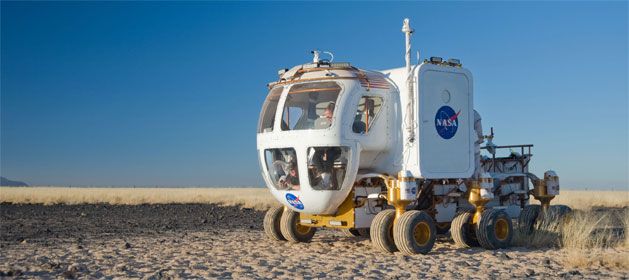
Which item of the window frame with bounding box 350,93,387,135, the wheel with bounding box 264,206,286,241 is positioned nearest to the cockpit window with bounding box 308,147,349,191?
the window frame with bounding box 350,93,387,135

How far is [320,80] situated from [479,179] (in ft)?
12.5

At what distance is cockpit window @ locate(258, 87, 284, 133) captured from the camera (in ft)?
43.4

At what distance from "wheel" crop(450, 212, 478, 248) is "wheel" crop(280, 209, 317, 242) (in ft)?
10.6

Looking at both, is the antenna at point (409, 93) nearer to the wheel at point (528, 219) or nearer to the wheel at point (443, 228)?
the wheel at point (443, 228)

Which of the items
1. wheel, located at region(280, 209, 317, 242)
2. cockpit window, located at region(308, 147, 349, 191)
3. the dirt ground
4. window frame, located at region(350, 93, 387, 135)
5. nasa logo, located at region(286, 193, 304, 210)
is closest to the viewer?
the dirt ground

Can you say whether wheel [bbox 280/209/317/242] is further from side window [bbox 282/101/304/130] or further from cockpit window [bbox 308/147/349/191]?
side window [bbox 282/101/304/130]

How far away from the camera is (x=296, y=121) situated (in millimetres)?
13156

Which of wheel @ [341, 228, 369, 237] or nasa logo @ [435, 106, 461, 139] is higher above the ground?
nasa logo @ [435, 106, 461, 139]

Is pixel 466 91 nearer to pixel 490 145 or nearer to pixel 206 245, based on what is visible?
pixel 490 145

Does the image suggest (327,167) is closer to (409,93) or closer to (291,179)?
(291,179)

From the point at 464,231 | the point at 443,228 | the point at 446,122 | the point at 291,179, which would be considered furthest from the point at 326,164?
the point at 443,228

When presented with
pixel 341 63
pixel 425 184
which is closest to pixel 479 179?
pixel 425 184

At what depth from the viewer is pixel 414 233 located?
1195 cm

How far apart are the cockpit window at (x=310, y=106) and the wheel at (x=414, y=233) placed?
2.22 m
